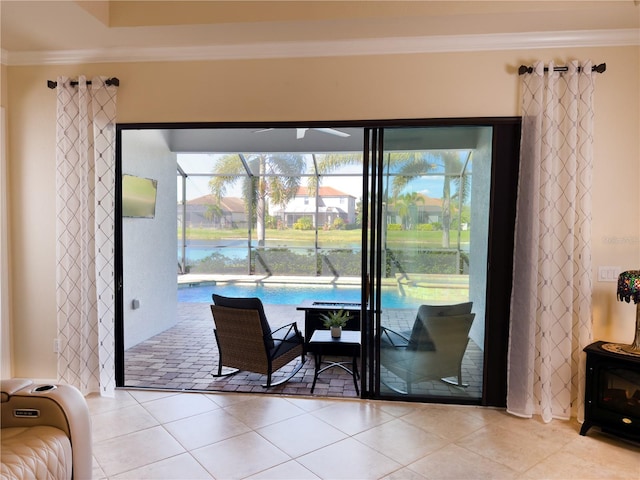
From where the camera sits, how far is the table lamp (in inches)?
95.8

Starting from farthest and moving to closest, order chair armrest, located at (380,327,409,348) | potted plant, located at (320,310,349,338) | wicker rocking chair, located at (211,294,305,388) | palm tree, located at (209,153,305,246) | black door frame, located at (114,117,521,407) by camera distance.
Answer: palm tree, located at (209,153,305,246), potted plant, located at (320,310,349,338), wicker rocking chair, located at (211,294,305,388), chair armrest, located at (380,327,409,348), black door frame, located at (114,117,521,407)

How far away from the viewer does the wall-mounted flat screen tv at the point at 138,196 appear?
14.3ft

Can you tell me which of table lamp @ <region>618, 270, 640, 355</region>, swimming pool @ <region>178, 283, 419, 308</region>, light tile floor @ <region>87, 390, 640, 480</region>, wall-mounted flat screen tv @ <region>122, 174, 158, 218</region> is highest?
wall-mounted flat screen tv @ <region>122, 174, 158, 218</region>

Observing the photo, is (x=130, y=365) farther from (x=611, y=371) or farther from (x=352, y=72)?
(x=611, y=371)

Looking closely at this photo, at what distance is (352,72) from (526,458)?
2.82 m

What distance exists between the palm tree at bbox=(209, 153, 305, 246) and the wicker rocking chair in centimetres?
490

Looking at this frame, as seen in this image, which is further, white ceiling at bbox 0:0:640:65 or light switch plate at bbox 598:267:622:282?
light switch plate at bbox 598:267:622:282

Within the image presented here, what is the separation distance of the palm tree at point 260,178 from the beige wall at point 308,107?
4.77m

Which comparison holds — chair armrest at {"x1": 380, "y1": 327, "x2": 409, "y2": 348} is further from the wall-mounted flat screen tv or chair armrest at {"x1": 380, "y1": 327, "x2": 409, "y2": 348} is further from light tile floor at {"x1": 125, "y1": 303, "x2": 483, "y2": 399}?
the wall-mounted flat screen tv

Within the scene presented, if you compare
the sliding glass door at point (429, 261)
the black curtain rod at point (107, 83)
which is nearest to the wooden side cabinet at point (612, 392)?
the sliding glass door at point (429, 261)

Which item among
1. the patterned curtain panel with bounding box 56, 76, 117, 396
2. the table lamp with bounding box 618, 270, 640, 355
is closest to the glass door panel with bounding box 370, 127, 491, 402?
the table lamp with bounding box 618, 270, 640, 355

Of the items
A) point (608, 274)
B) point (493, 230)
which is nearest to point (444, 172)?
point (493, 230)

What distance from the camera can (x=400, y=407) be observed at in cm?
301

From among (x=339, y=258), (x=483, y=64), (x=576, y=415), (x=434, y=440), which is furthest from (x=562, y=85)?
(x=339, y=258)
